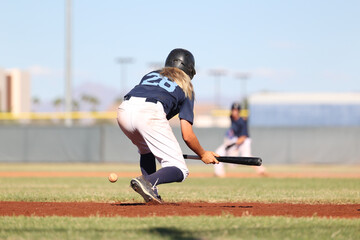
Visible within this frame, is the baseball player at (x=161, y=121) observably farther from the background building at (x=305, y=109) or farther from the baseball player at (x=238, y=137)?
the background building at (x=305, y=109)

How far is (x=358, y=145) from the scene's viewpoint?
28.0 metres

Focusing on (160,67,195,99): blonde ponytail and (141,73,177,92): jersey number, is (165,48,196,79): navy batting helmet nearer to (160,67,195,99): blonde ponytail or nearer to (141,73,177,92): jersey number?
(160,67,195,99): blonde ponytail

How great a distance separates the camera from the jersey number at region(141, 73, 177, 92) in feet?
21.2

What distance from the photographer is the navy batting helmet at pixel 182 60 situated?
6797 millimetres

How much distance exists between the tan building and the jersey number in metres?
52.9

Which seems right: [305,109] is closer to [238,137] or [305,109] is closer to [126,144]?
[126,144]

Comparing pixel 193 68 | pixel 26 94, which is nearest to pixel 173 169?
pixel 193 68

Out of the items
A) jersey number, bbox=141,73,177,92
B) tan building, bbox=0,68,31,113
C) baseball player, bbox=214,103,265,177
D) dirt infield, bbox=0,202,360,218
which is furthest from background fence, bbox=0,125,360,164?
tan building, bbox=0,68,31,113

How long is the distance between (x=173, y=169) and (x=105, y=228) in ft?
5.16

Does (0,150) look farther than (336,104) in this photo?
No

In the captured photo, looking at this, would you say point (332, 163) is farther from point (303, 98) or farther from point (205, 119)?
point (205, 119)

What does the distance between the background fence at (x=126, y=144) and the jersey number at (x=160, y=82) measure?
20837 millimetres

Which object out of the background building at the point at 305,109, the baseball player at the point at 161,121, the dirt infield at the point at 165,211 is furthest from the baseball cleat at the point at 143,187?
the background building at the point at 305,109

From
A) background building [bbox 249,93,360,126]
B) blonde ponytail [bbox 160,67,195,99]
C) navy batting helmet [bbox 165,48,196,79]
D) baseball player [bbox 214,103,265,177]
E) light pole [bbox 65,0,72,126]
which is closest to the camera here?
blonde ponytail [bbox 160,67,195,99]
